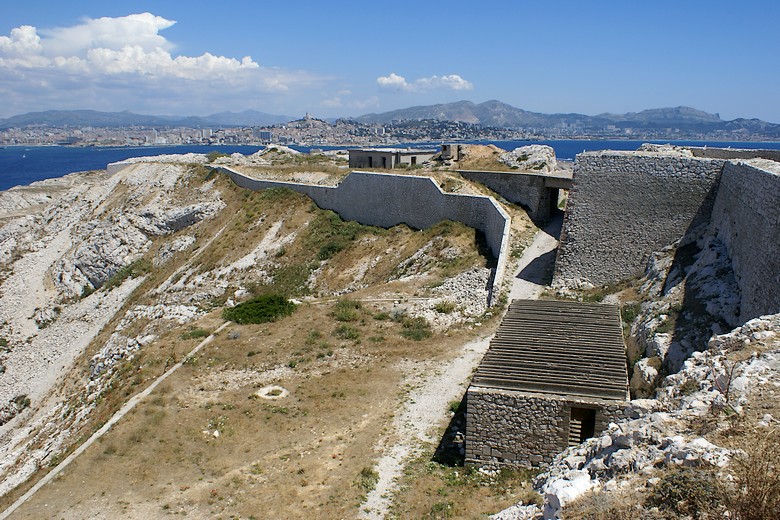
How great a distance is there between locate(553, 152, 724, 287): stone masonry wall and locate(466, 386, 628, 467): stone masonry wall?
411 inches

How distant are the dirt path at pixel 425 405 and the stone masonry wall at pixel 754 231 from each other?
669 cm

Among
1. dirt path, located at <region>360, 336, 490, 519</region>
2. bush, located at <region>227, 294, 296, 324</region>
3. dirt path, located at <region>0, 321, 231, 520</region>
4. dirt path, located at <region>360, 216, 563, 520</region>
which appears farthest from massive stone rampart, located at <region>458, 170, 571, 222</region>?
dirt path, located at <region>0, 321, 231, 520</region>

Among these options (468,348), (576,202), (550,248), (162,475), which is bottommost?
(162,475)

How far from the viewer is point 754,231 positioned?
46.9 feet

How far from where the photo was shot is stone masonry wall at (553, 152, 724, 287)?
1944 centimetres

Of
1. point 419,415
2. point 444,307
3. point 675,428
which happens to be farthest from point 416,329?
point 675,428

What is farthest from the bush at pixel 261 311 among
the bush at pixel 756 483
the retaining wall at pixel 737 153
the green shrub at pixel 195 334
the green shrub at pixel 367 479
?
the retaining wall at pixel 737 153

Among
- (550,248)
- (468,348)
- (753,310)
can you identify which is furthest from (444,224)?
(753,310)

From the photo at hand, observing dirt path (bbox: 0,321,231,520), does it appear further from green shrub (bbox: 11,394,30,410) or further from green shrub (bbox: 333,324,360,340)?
green shrub (bbox: 11,394,30,410)

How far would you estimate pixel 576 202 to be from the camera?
70.4 feet

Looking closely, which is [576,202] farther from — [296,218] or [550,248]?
[296,218]

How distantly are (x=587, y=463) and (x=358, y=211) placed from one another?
2935cm

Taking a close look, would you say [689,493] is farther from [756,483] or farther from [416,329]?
[416,329]

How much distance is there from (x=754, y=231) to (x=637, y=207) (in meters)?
6.14
